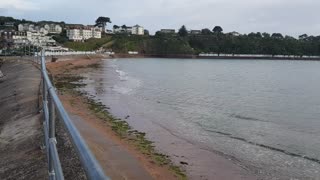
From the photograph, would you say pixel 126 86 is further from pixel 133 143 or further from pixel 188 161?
pixel 188 161

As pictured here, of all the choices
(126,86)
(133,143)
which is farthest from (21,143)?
(126,86)

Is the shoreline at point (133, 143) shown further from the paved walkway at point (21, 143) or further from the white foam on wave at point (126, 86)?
the white foam on wave at point (126, 86)

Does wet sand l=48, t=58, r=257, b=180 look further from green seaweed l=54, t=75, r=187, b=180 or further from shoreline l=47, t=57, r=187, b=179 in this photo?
green seaweed l=54, t=75, r=187, b=180

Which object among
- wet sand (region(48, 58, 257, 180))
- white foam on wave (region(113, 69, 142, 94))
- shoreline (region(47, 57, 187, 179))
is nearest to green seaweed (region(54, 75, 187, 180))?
shoreline (region(47, 57, 187, 179))

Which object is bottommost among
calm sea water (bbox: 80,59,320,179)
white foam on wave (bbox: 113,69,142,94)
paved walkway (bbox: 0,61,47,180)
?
white foam on wave (bbox: 113,69,142,94)

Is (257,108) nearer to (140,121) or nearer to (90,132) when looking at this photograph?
(140,121)

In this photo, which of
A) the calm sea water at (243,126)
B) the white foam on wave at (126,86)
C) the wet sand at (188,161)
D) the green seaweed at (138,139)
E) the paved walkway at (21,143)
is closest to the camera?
the paved walkway at (21,143)

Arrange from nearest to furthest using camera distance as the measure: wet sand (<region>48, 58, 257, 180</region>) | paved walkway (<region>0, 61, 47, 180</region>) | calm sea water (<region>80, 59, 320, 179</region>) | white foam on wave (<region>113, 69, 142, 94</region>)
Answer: paved walkway (<region>0, 61, 47, 180</region>), wet sand (<region>48, 58, 257, 180</region>), calm sea water (<region>80, 59, 320, 179</region>), white foam on wave (<region>113, 69, 142, 94</region>)

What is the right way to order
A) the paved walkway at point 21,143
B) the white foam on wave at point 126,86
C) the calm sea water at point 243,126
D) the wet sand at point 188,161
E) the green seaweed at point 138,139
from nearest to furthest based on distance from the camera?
the paved walkway at point 21,143 < the wet sand at point 188,161 < the green seaweed at point 138,139 < the calm sea water at point 243,126 < the white foam on wave at point 126,86

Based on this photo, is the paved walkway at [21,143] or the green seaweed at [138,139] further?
the green seaweed at [138,139]

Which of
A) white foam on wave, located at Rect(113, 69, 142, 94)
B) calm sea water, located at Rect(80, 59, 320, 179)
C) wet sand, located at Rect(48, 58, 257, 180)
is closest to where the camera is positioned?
wet sand, located at Rect(48, 58, 257, 180)

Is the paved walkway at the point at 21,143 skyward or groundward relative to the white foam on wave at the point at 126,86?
skyward

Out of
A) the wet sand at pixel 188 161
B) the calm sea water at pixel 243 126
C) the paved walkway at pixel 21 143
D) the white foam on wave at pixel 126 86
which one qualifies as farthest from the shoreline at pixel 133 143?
the white foam on wave at pixel 126 86

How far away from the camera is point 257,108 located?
104 ft
